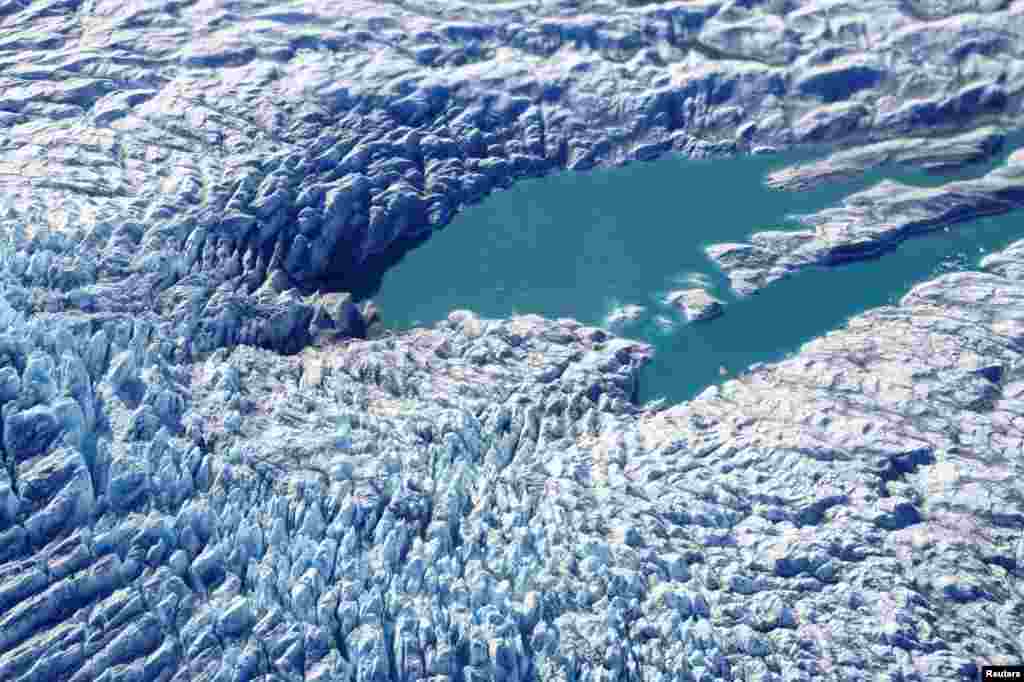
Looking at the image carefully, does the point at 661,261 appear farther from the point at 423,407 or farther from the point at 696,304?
the point at 423,407

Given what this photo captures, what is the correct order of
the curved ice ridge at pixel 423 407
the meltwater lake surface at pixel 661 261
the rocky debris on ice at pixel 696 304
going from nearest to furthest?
1. the curved ice ridge at pixel 423 407
2. the meltwater lake surface at pixel 661 261
3. the rocky debris on ice at pixel 696 304

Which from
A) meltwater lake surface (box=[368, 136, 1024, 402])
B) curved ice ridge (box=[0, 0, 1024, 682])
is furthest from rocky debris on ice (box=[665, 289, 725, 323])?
curved ice ridge (box=[0, 0, 1024, 682])

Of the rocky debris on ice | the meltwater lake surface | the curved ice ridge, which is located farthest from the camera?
the rocky debris on ice

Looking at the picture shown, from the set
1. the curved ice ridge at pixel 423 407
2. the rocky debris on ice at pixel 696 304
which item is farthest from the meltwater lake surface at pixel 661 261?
the curved ice ridge at pixel 423 407

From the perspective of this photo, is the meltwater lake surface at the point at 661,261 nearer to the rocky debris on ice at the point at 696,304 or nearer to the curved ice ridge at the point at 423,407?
the rocky debris on ice at the point at 696,304

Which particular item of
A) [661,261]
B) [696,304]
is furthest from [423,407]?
[661,261]

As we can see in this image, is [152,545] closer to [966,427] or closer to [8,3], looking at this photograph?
[966,427]

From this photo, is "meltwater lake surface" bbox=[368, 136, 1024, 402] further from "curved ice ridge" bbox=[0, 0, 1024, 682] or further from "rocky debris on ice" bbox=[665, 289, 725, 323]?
"curved ice ridge" bbox=[0, 0, 1024, 682]

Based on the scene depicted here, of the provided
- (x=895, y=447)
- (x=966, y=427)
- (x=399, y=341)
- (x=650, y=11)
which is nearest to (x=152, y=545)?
(x=399, y=341)
